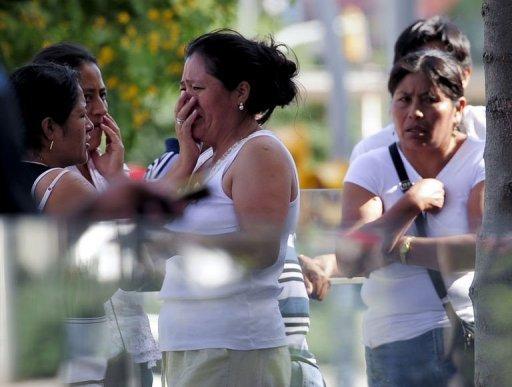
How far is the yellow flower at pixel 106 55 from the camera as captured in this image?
33.4ft

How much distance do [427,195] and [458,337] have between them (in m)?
0.60

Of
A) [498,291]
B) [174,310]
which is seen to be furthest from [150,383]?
[498,291]

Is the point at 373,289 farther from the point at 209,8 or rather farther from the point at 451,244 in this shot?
the point at 209,8

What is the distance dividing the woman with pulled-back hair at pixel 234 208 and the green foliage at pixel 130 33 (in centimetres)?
607

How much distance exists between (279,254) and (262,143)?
75 cm

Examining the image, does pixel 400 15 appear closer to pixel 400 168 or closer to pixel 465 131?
pixel 465 131

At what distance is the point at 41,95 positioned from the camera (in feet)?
13.3

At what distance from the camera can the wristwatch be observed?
3361 millimetres

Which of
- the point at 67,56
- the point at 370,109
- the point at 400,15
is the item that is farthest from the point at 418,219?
the point at 370,109

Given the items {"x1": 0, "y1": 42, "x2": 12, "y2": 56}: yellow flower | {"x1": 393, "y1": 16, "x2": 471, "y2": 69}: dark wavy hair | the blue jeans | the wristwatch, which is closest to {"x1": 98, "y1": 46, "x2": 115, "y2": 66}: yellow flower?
{"x1": 0, "y1": 42, "x2": 12, "y2": 56}: yellow flower

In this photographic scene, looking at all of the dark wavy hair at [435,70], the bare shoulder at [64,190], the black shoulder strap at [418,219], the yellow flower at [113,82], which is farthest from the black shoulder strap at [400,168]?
the yellow flower at [113,82]

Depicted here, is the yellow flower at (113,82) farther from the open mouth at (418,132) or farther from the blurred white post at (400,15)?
the open mouth at (418,132)

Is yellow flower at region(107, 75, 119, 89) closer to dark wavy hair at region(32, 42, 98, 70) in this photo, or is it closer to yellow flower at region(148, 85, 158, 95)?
yellow flower at region(148, 85, 158, 95)

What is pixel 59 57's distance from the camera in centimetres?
457
